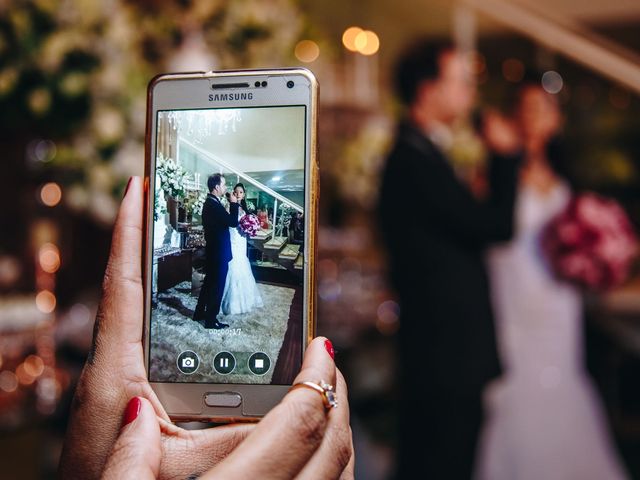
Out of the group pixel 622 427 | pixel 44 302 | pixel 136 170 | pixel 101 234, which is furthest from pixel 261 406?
pixel 622 427

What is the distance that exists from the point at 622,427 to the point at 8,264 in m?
3.62

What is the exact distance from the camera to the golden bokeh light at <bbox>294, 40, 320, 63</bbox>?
7.80 ft

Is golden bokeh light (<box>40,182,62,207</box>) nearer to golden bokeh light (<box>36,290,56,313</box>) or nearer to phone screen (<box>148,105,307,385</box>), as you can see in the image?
golden bokeh light (<box>36,290,56,313</box>)

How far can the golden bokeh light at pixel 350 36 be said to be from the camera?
15.5ft

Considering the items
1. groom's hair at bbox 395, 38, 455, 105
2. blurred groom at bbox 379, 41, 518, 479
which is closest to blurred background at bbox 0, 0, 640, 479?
groom's hair at bbox 395, 38, 455, 105

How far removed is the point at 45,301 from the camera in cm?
198

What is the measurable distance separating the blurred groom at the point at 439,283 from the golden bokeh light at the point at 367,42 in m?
2.56

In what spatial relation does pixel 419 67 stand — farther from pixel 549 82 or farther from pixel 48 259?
pixel 48 259

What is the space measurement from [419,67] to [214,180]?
5.89 feet

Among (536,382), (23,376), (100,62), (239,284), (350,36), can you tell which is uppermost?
(350,36)

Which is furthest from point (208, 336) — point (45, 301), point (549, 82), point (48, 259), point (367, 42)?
point (367, 42)

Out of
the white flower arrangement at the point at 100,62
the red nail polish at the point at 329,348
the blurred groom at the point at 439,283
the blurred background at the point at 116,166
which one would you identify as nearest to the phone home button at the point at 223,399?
the red nail polish at the point at 329,348

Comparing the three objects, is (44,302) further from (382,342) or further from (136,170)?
(382,342)

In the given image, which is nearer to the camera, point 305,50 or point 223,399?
point 223,399
